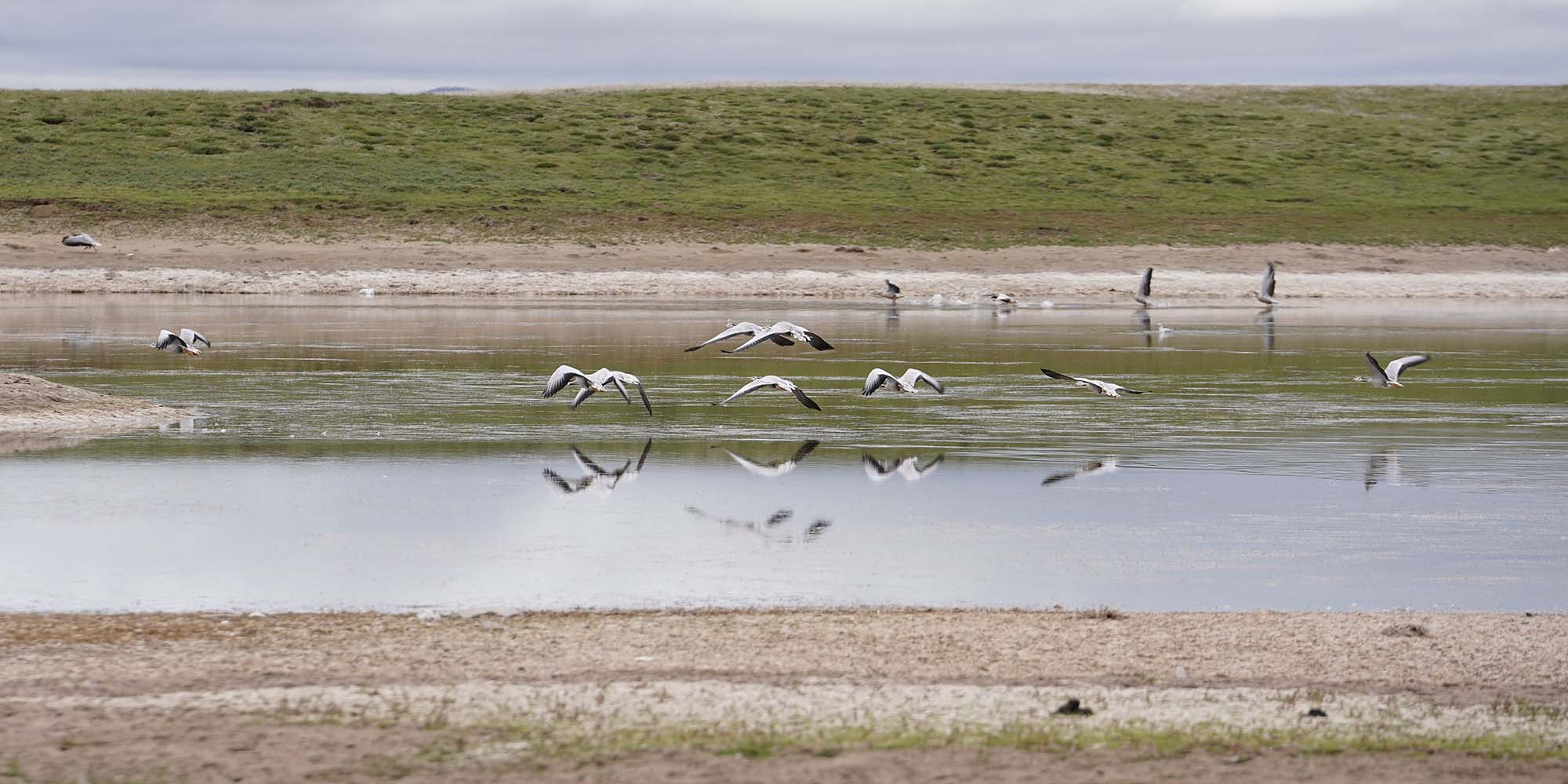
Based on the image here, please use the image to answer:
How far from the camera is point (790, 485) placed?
1295cm

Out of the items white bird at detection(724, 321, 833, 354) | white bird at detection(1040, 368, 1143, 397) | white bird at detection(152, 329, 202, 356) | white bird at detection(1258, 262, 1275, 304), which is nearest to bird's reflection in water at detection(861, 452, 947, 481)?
white bird at detection(724, 321, 833, 354)

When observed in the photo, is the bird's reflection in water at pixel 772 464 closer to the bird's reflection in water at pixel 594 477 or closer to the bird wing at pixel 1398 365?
the bird's reflection in water at pixel 594 477

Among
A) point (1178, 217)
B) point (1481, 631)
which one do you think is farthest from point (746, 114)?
point (1481, 631)

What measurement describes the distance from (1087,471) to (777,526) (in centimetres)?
340

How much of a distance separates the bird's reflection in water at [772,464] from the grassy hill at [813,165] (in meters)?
31.6

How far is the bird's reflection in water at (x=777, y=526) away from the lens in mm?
10797

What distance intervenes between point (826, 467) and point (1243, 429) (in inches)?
175

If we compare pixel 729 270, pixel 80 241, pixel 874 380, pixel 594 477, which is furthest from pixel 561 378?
pixel 80 241

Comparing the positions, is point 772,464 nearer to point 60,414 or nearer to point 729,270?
point 60,414

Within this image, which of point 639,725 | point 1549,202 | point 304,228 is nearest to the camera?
point 639,725

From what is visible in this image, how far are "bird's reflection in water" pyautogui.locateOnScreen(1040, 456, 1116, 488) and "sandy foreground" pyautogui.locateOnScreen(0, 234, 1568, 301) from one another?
85.8 ft

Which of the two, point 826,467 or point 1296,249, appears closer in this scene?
point 826,467

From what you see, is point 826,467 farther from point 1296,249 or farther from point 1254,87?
point 1254,87

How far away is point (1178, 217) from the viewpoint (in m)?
52.3
